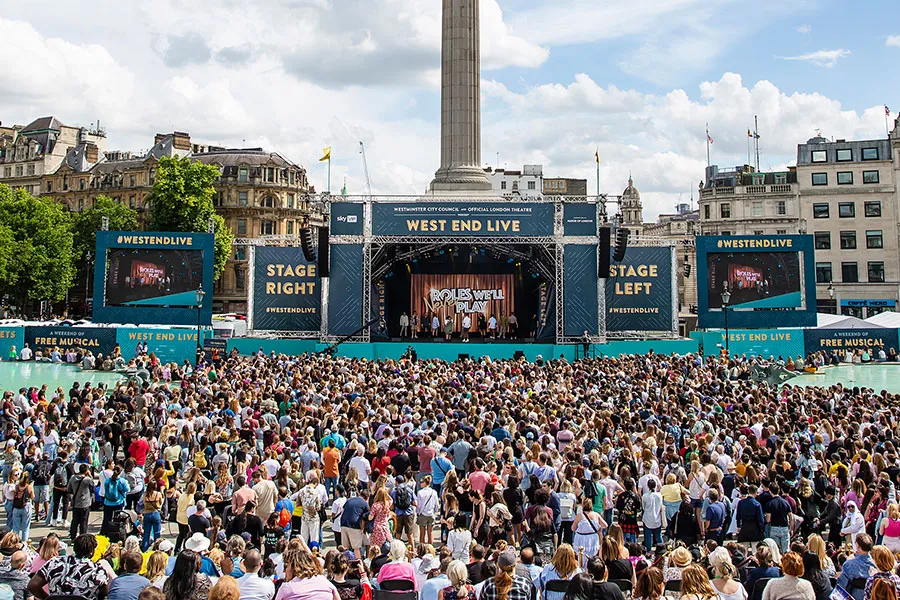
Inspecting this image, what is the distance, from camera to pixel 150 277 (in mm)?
39500

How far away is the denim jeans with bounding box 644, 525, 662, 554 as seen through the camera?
37.0ft

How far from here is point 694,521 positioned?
11008 mm

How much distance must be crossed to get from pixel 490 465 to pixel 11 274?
6063 centimetres

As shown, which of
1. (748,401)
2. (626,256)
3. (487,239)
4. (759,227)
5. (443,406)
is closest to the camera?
(443,406)

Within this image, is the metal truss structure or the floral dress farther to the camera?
the metal truss structure

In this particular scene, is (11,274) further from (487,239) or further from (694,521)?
(694,521)

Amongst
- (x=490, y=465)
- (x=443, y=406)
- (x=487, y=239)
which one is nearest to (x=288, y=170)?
(x=487, y=239)

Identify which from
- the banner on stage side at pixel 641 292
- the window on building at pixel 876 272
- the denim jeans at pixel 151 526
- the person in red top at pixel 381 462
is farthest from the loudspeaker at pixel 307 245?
the window on building at pixel 876 272

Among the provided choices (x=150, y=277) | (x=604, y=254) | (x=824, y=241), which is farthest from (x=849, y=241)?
(x=150, y=277)

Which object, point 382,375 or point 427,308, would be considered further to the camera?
point 427,308

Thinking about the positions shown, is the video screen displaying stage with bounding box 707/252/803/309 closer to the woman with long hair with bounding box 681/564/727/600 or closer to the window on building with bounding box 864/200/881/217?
the window on building with bounding box 864/200/881/217

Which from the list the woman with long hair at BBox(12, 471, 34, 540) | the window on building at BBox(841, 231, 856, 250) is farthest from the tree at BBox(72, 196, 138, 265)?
the woman with long hair at BBox(12, 471, 34, 540)

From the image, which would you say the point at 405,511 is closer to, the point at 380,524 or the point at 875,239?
the point at 380,524

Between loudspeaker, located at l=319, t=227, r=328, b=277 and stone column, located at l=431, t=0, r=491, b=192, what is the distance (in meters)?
7.40
